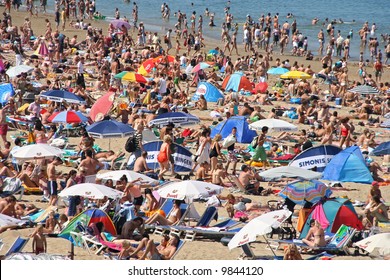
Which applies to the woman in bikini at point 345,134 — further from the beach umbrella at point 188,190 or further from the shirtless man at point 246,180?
the beach umbrella at point 188,190

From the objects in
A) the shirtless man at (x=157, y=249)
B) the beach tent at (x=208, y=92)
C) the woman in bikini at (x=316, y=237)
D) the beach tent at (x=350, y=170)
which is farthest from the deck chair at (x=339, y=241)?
the beach tent at (x=208, y=92)

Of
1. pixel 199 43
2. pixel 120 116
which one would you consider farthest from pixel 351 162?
pixel 199 43

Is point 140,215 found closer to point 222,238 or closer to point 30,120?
point 222,238

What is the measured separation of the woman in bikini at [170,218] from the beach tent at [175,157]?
3043mm

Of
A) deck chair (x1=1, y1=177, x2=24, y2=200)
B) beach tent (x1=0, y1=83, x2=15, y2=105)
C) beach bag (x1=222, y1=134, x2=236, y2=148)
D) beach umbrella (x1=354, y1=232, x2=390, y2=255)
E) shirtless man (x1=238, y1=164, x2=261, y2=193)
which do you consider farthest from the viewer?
beach tent (x1=0, y1=83, x2=15, y2=105)

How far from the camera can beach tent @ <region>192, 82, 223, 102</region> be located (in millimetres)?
23641

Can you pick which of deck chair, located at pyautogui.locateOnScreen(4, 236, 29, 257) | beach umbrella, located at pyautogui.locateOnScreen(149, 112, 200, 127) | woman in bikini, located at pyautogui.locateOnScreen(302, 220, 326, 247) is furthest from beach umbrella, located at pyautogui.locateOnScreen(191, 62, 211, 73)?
deck chair, located at pyautogui.locateOnScreen(4, 236, 29, 257)

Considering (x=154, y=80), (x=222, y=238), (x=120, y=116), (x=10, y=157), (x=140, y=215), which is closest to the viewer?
(x=222, y=238)

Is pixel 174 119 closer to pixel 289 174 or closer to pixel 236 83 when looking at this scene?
pixel 289 174

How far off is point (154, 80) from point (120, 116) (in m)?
3.55

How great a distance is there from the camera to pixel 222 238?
41.8ft

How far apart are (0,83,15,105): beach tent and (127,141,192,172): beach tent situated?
18.0 ft

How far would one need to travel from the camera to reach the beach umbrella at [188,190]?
13.1 meters

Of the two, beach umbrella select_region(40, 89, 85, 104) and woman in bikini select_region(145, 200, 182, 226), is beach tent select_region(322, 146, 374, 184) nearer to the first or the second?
woman in bikini select_region(145, 200, 182, 226)
